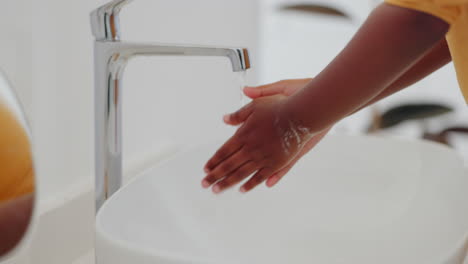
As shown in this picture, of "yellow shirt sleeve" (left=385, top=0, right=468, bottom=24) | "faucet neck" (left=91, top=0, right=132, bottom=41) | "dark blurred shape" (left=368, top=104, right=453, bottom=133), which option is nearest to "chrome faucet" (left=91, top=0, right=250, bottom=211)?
"faucet neck" (left=91, top=0, right=132, bottom=41)

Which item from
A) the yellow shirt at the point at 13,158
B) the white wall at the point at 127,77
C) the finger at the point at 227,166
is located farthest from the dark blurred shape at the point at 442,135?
the yellow shirt at the point at 13,158

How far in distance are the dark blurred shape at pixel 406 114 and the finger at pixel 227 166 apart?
81cm

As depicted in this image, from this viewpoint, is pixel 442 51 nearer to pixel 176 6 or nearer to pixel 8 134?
pixel 8 134

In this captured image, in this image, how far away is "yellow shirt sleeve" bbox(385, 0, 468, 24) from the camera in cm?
38

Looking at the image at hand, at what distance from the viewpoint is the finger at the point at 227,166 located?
508mm

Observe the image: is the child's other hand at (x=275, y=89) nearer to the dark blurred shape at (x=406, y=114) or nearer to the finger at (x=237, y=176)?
the finger at (x=237, y=176)

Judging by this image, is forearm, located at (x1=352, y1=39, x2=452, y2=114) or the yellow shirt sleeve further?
forearm, located at (x1=352, y1=39, x2=452, y2=114)

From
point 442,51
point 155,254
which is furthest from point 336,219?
point 155,254

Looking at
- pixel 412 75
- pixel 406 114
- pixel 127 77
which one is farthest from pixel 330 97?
pixel 406 114

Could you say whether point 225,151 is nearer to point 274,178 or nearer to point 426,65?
point 274,178

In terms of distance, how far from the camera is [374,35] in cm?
40

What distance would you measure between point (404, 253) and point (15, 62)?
47 cm

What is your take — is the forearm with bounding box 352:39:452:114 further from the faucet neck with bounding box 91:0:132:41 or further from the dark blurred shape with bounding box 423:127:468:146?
the dark blurred shape with bounding box 423:127:468:146

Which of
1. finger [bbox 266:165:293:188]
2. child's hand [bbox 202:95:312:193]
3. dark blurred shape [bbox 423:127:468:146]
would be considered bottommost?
dark blurred shape [bbox 423:127:468:146]
